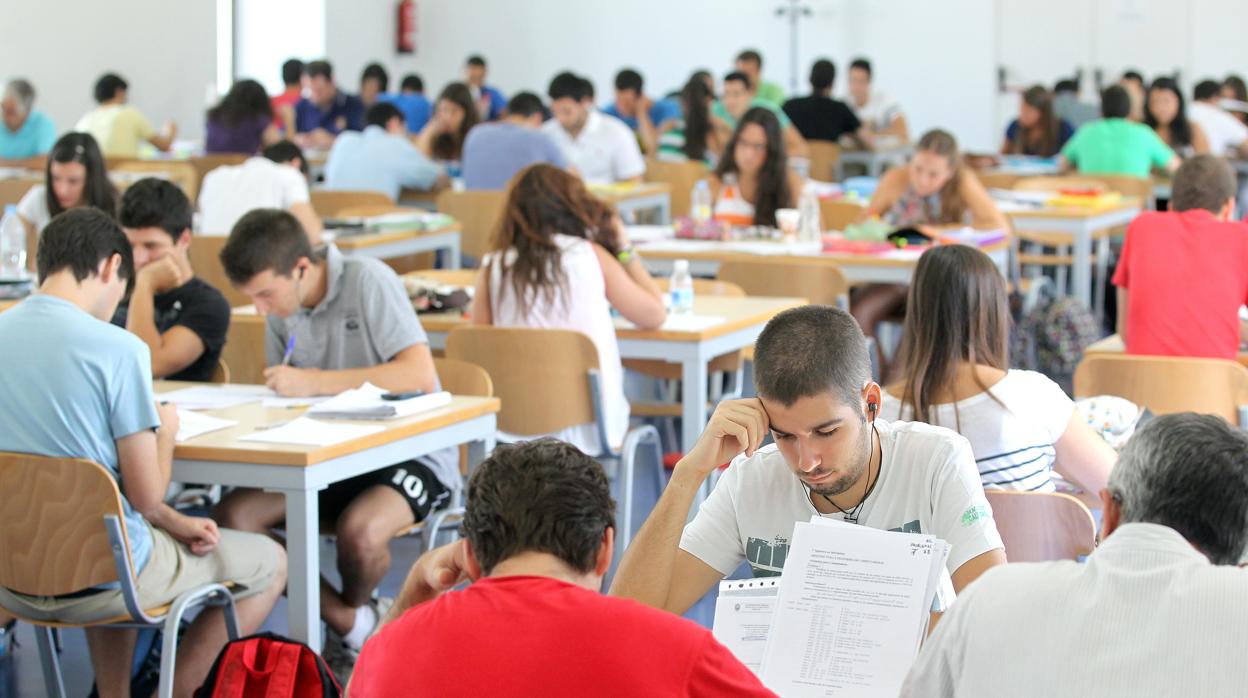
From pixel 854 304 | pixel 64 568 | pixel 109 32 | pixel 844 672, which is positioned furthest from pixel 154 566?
pixel 109 32

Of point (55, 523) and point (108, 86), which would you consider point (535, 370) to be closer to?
point (55, 523)

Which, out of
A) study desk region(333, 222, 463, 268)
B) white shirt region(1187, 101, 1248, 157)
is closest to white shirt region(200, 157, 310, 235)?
study desk region(333, 222, 463, 268)

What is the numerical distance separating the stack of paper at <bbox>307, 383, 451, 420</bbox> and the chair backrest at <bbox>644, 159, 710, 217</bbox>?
591 cm

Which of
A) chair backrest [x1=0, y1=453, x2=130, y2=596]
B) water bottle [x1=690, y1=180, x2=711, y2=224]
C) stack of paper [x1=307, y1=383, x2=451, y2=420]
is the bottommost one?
chair backrest [x1=0, y1=453, x2=130, y2=596]

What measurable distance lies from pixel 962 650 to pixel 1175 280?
337 centimetres

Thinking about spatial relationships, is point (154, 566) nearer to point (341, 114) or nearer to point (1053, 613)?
point (1053, 613)

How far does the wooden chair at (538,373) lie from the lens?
14.2 ft

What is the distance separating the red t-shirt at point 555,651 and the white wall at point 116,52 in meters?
9.83

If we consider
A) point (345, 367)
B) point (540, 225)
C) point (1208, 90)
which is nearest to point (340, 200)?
point (540, 225)

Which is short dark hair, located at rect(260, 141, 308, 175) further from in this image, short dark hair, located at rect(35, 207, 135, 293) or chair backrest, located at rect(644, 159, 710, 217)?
short dark hair, located at rect(35, 207, 135, 293)

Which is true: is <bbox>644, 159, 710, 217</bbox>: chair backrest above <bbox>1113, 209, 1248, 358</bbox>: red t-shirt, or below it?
above

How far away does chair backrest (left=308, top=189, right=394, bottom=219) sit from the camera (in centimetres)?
821

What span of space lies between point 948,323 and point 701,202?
4.25 metres

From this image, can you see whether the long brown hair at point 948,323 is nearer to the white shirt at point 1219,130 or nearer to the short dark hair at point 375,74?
the white shirt at point 1219,130
